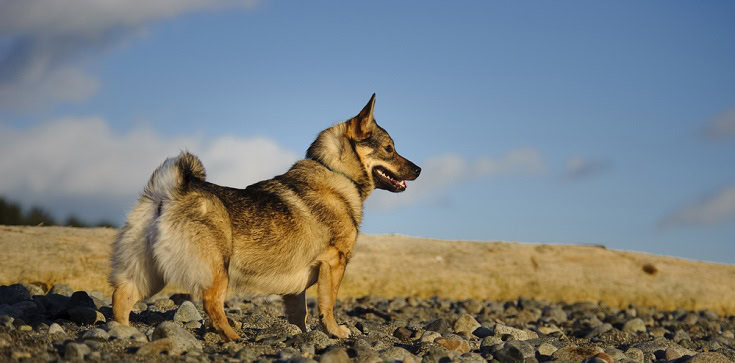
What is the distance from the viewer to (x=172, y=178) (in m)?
7.05

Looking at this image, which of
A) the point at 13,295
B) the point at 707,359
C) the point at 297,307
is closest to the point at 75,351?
the point at 297,307

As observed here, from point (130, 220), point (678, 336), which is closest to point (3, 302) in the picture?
point (130, 220)

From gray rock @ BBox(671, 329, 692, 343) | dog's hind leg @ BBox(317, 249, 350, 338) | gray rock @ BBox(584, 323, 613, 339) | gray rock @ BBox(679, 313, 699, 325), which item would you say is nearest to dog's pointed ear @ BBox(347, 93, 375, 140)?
dog's hind leg @ BBox(317, 249, 350, 338)

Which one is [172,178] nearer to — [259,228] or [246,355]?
[259,228]

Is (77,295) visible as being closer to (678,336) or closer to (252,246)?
(252,246)

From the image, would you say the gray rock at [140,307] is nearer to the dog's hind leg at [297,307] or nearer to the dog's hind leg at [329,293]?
the dog's hind leg at [297,307]

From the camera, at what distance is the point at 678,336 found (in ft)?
A: 37.4

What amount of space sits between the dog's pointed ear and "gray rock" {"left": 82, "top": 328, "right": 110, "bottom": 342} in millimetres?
3475

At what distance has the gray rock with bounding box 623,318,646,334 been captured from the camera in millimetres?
12086

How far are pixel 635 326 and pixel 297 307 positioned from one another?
6.54 m

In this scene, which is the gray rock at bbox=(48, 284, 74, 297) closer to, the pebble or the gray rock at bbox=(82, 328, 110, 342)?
the gray rock at bbox=(82, 328, 110, 342)

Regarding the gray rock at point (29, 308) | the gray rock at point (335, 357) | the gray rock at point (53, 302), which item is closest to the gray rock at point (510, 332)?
the gray rock at point (335, 357)

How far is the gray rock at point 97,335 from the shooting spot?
6.28 meters

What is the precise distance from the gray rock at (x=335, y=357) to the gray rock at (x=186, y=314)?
284 cm
